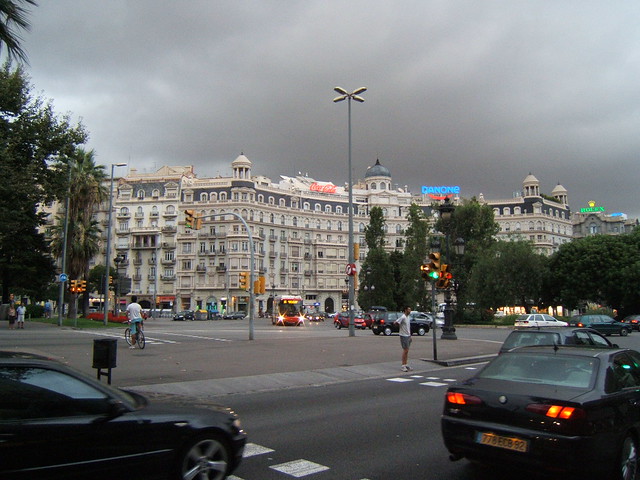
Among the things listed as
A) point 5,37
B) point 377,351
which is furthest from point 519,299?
point 5,37

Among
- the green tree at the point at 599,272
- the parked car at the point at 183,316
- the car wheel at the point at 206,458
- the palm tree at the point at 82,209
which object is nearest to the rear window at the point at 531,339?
the car wheel at the point at 206,458

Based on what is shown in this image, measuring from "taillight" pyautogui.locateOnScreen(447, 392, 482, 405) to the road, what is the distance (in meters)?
0.87

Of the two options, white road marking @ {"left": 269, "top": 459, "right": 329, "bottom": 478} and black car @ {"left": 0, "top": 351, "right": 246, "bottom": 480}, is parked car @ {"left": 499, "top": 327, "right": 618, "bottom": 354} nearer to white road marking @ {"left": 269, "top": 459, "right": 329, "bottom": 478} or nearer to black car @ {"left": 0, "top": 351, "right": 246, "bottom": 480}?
white road marking @ {"left": 269, "top": 459, "right": 329, "bottom": 478}

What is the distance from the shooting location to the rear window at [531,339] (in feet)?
40.4

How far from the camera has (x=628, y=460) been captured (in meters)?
5.55

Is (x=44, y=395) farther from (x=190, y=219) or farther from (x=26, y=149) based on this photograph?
(x=190, y=219)

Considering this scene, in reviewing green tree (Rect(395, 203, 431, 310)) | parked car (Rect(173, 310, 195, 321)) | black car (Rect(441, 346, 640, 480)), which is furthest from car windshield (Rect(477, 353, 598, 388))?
parked car (Rect(173, 310, 195, 321))

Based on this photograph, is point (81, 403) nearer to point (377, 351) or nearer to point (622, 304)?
point (377, 351)

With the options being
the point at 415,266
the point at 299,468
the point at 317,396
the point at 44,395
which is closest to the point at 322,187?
the point at 415,266

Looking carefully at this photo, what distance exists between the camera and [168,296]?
91938 mm

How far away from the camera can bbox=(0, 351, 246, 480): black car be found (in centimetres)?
423

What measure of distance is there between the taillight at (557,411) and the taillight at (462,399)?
587 mm

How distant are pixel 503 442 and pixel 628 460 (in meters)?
1.40

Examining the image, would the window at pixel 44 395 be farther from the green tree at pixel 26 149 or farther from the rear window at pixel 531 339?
the green tree at pixel 26 149
